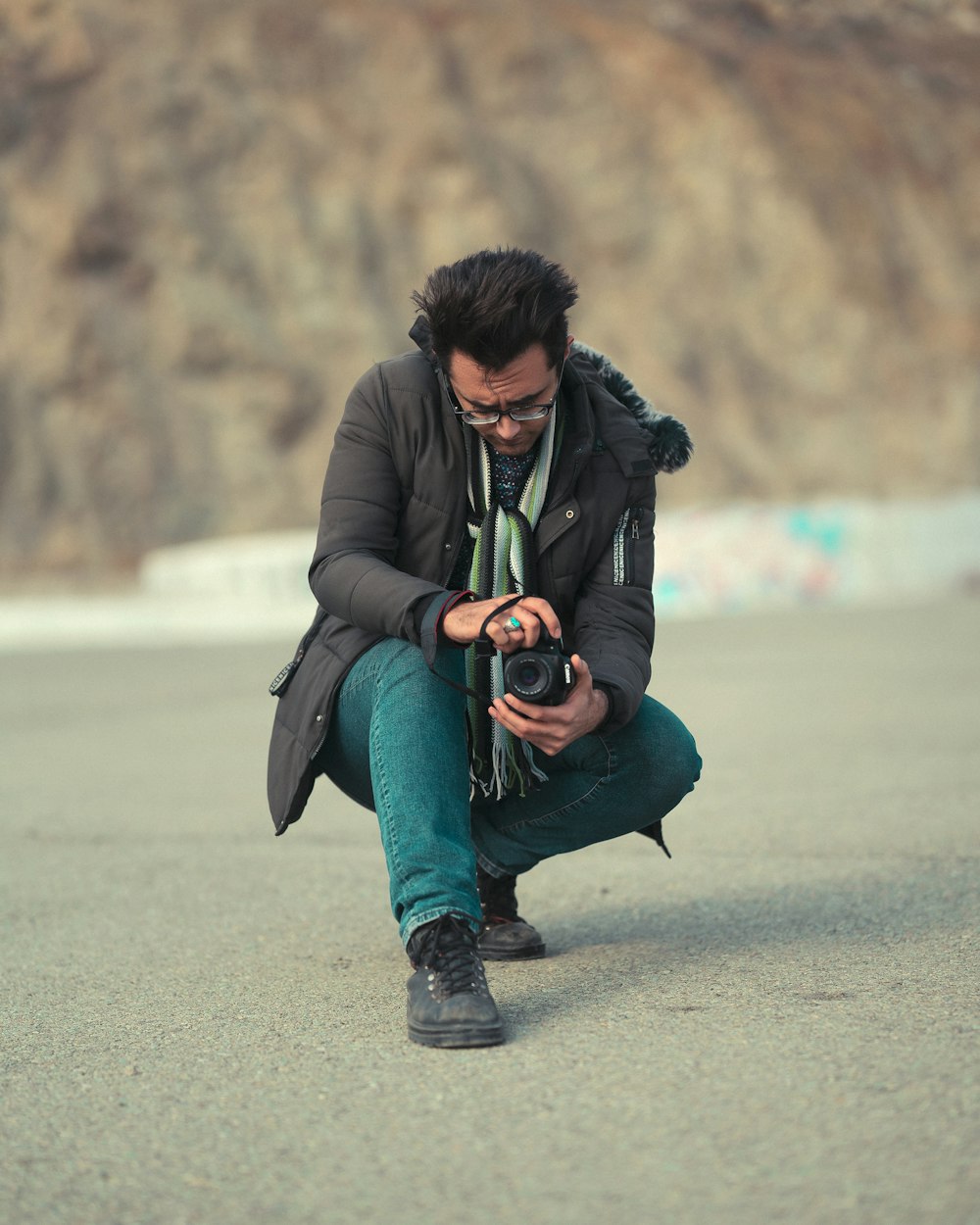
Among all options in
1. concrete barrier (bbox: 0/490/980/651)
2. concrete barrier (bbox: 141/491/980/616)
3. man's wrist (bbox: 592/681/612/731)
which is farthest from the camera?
concrete barrier (bbox: 141/491/980/616)

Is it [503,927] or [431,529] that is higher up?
[431,529]

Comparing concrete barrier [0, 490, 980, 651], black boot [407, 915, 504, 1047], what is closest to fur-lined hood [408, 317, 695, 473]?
black boot [407, 915, 504, 1047]

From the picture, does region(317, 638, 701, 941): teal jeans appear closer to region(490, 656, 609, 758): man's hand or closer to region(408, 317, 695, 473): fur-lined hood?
region(490, 656, 609, 758): man's hand

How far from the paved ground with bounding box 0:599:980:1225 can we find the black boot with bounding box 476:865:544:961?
0.11 m

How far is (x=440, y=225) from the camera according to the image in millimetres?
33531

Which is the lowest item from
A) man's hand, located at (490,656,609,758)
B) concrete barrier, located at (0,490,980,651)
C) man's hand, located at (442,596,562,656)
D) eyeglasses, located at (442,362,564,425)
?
concrete barrier, located at (0,490,980,651)

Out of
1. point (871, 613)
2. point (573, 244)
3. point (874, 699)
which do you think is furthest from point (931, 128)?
point (874, 699)

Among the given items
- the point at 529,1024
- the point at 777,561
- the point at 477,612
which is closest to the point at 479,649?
Result: the point at 477,612

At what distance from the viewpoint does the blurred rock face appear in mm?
30750

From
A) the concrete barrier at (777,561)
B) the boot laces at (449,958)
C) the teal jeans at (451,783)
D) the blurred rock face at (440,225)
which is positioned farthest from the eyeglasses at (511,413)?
the blurred rock face at (440,225)

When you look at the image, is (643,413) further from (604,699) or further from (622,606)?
(604,699)

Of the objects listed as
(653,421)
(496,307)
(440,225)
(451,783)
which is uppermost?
(440,225)

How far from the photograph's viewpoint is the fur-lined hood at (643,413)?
12.0 feet

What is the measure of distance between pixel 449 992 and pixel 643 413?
1402mm
